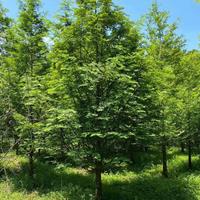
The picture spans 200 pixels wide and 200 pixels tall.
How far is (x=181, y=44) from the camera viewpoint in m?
23.0

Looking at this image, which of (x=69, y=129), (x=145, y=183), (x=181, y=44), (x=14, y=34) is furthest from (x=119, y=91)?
(x=181, y=44)

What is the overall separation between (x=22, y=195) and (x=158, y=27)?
41.4 ft

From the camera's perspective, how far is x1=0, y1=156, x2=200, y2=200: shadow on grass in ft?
42.4

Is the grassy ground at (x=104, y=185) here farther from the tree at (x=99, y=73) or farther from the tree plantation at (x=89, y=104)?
the tree at (x=99, y=73)

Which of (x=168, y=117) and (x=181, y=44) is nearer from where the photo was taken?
(x=168, y=117)

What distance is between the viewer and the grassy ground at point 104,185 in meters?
12.8

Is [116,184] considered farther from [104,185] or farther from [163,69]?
[163,69]

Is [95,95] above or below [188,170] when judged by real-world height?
above

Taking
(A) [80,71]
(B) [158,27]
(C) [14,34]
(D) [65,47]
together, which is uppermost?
(B) [158,27]

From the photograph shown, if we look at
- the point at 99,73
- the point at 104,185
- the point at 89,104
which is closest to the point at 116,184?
the point at 104,185

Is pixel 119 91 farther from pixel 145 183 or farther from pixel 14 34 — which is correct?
pixel 14 34

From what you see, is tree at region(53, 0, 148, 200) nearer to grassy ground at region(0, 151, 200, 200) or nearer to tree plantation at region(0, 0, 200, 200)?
tree plantation at region(0, 0, 200, 200)

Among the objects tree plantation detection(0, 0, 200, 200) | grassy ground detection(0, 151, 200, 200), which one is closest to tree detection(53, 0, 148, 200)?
tree plantation detection(0, 0, 200, 200)

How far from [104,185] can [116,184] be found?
2.24 ft
